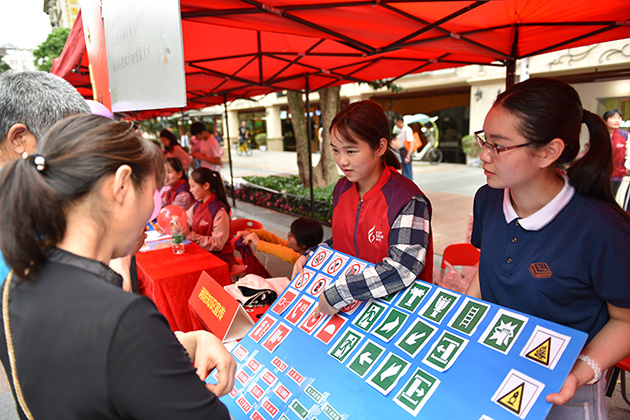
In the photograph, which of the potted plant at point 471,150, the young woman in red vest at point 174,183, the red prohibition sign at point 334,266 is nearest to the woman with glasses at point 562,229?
the red prohibition sign at point 334,266

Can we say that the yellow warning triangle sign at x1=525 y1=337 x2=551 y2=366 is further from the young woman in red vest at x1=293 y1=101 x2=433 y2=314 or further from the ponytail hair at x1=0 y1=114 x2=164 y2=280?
the ponytail hair at x1=0 y1=114 x2=164 y2=280

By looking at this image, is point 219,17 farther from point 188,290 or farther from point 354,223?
point 188,290

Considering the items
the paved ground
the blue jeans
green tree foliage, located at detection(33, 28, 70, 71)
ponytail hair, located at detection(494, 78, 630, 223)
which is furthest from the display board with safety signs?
green tree foliage, located at detection(33, 28, 70, 71)

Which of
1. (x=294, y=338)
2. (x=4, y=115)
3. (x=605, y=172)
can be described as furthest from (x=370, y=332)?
(x=4, y=115)

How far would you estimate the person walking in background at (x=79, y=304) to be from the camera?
1.97 feet

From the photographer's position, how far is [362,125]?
157cm

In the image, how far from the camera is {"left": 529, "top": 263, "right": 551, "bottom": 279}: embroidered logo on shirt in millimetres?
1082

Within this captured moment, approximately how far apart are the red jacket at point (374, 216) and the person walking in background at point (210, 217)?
1.74 meters

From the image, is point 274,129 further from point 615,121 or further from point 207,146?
point 615,121

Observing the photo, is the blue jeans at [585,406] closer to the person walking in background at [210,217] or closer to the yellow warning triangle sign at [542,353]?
the yellow warning triangle sign at [542,353]

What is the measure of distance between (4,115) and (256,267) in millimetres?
2317

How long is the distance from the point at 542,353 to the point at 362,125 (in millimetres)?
1012

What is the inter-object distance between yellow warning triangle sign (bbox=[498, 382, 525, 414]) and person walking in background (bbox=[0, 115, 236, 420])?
0.65 metres

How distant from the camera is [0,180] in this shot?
25.8 inches
